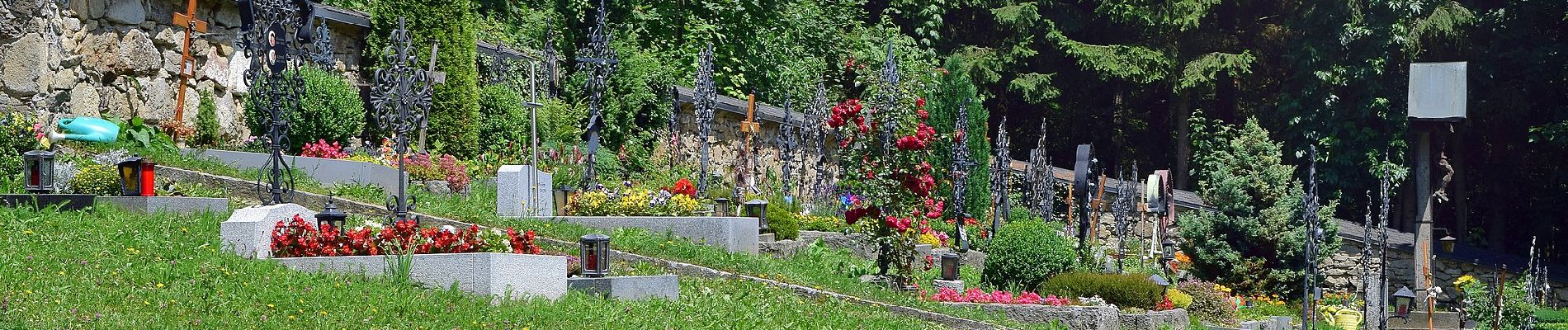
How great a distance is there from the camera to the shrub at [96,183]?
40.4ft

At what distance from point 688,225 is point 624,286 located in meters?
3.94

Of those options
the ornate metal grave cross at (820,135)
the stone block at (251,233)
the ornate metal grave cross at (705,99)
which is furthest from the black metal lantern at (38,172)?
the ornate metal grave cross at (820,135)

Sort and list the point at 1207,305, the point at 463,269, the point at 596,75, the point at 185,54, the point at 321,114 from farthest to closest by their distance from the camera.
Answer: the point at 596,75 < the point at 1207,305 < the point at 321,114 < the point at 185,54 < the point at 463,269

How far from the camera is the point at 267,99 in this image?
15.9 m

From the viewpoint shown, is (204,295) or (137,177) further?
(137,177)

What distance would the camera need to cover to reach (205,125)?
1664 centimetres

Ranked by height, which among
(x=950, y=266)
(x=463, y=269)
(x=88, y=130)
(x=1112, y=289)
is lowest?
(x=1112, y=289)

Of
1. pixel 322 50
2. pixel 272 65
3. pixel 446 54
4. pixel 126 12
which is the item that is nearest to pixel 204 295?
pixel 272 65

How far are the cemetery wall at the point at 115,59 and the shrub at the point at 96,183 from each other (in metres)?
3.09

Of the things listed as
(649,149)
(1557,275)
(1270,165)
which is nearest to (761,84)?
(649,149)

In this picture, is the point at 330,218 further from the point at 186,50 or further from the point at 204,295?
the point at 186,50

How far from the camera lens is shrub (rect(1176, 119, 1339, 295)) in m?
21.4

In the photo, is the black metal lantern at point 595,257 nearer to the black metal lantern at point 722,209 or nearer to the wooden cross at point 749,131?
the black metal lantern at point 722,209

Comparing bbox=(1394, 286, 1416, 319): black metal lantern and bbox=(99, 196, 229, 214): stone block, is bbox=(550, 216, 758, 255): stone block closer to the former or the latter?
bbox=(99, 196, 229, 214): stone block
